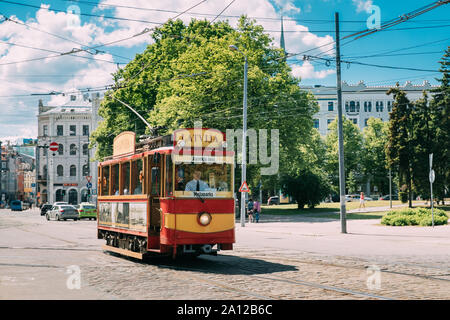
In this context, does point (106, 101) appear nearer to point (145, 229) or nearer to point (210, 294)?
point (145, 229)

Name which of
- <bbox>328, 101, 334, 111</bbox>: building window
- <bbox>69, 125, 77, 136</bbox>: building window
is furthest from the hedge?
<bbox>328, 101, 334, 111</bbox>: building window

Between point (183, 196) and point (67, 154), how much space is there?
8039 cm

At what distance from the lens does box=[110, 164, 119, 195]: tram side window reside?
1614 cm

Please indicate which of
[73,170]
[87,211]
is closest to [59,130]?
[73,170]

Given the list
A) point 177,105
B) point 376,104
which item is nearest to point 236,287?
point 177,105

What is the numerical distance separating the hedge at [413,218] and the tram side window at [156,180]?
18655 mm

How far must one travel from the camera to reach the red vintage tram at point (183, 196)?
1282cm

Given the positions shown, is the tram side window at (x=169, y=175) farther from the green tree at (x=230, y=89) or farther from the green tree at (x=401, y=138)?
the green tree at (x=401, y=138)

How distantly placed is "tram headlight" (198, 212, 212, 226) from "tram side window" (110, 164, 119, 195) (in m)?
3.96

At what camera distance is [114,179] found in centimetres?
1642

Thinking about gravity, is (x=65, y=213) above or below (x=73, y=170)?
below

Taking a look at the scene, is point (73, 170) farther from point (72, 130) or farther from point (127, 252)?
point (127, 252)

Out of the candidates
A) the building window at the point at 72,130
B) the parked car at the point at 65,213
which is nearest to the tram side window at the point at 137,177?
the parked car at the point at 65,213
